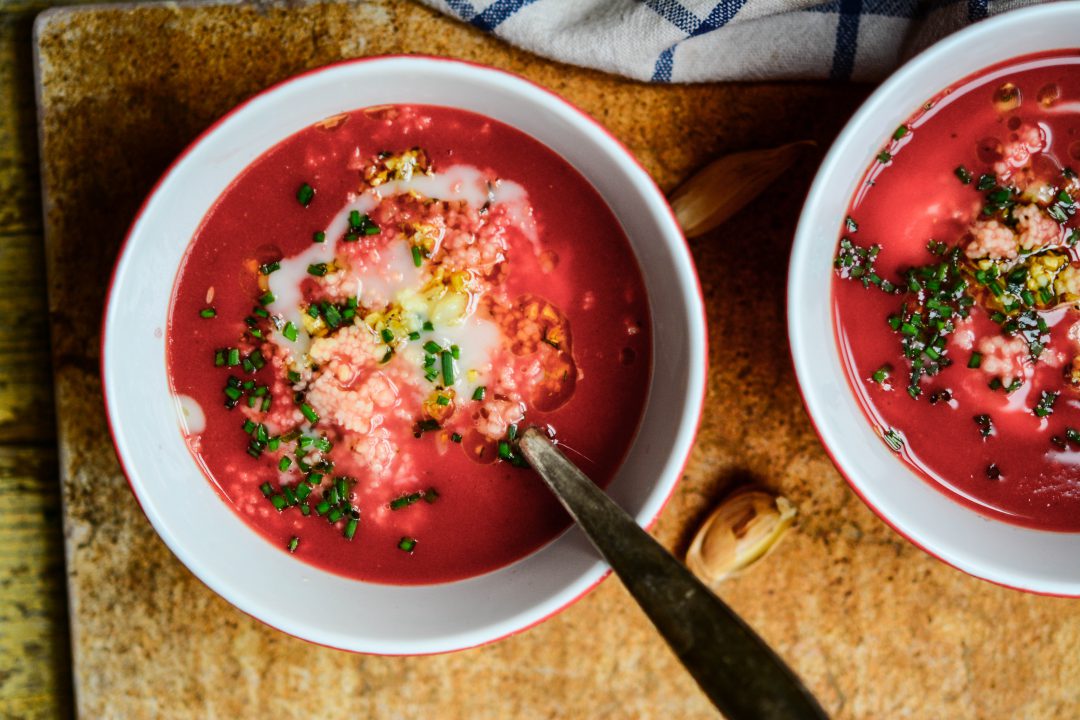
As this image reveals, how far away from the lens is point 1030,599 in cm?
174

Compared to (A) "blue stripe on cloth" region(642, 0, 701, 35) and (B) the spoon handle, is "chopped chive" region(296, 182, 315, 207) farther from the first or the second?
(A) "blue stripe on cloth" region(642, 0, 701, 35)

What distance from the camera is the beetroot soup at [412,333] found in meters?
1.46

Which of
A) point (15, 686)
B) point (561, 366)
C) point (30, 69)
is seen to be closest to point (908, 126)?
point (561, 366)

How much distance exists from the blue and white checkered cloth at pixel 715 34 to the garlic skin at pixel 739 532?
814 mm

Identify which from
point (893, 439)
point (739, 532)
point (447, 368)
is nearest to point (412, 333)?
point (447, 368)

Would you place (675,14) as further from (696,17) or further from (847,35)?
Result: (847,35)

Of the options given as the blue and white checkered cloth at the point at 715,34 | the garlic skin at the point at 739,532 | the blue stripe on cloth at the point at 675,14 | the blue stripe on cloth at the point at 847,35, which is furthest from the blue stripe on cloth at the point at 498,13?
the garlic skin at the point at 739,532

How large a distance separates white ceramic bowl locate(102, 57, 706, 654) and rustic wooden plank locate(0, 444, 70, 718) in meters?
0.50

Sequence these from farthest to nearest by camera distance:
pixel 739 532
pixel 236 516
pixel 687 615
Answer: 1. pixel 739 532
2. pixel 236 516
3. pixel 687 615

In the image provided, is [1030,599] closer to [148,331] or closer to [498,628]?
[498,628]

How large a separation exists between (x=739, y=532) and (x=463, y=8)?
1.12 metres

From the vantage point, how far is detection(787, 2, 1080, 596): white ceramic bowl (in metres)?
1.34

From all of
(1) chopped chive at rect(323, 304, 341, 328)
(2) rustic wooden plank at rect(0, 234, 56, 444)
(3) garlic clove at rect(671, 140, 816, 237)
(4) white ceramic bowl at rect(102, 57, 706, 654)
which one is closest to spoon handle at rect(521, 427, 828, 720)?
(4) white ceramic bowl at rect(102, 57, 706, 654)

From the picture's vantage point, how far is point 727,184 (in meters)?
1.61
